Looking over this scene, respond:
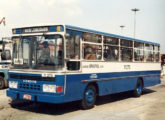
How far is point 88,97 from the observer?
1091cm

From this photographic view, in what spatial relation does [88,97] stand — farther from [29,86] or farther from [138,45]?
[138,45]

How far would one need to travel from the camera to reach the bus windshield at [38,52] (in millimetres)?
9470

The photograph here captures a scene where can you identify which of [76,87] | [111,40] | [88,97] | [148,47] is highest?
[111,40]

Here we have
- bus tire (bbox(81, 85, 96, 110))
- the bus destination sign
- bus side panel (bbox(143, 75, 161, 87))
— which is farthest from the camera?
bus side panel (bbox(143, 75, 161, 87))

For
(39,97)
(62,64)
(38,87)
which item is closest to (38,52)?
(62,64)

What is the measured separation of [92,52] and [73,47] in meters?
1.32

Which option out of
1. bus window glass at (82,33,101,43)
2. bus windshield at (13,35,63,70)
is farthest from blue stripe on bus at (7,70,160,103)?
bus window glass at (82,33,101,43)

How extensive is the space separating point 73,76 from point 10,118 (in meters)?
2.40

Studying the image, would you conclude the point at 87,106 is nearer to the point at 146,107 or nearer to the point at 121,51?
the point at 146,107

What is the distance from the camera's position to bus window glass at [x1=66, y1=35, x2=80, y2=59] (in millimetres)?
9715

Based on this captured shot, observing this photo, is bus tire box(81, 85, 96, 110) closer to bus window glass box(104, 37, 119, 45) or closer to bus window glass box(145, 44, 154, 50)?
bus window glass box(104, 37, 119, 45)

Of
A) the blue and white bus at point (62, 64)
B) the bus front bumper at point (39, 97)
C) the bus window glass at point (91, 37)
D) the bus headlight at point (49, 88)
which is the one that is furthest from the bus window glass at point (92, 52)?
the bus front bumper at point (39, 97)

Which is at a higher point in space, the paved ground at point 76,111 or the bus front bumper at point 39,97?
the bus front bumper at point 39,97

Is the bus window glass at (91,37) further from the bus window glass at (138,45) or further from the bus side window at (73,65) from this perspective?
the bus window glass at (138,45)
